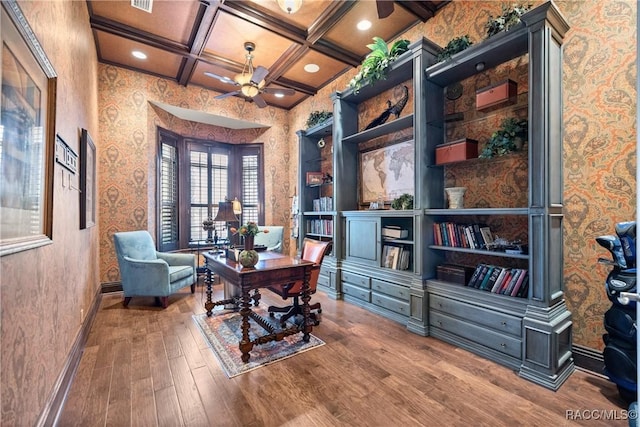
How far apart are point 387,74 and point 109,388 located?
394cm

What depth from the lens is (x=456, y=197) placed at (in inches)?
112

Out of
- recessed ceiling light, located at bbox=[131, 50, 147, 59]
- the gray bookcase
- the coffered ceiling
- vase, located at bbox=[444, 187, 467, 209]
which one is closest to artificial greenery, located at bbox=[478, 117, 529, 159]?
the gray bookcase

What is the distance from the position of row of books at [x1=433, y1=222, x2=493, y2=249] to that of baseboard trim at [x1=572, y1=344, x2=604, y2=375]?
1.04m

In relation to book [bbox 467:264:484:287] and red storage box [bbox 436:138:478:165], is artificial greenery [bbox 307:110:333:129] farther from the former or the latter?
book [bbox 467:264:484:287]

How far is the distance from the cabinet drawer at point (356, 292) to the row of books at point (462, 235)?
3.74 feet

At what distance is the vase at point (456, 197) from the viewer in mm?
2838

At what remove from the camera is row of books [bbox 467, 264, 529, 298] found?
2346mm

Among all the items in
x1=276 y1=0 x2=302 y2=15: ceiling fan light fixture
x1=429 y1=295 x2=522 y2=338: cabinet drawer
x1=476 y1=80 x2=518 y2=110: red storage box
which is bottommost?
x1=429 y1=295 x2=522 y2=338: cabinet drawer

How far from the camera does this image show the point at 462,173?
9.89 ft

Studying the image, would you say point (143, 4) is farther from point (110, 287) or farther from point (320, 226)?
point (110, 287)

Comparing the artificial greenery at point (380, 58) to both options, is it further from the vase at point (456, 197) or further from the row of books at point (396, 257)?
the row of books at point (396, 257)

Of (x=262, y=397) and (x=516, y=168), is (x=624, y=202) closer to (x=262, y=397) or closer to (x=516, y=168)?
(x=516, y=168)

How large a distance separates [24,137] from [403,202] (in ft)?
10.3

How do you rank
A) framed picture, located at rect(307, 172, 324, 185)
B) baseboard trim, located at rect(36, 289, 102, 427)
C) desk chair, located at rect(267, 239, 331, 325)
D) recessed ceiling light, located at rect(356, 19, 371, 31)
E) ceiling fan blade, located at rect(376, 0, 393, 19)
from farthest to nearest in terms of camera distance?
framed picture, located at rect(307, 172, 324, 185)
recessed ceiling light, located at rect(356, 19, 371, 31)
desk chair, located at rect(267, 239, 331, 325)
ceiling fan blade, located at rect(376, 0, 393, 19)
baseboard trim, located at rect(36, 289, 102, 427)
